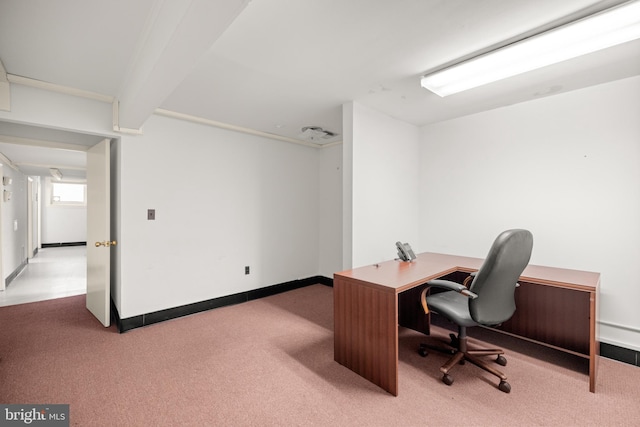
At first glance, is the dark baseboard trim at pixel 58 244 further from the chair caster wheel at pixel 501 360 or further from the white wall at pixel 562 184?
the chair caster wheel at pixel 501 360

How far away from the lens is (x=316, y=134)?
3.71 m

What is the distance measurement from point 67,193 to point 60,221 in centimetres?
94

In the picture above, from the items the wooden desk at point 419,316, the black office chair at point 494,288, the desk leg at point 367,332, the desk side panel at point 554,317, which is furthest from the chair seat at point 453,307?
the desk side panel at point 554,317

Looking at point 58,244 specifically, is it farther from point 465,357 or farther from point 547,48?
point 547,48

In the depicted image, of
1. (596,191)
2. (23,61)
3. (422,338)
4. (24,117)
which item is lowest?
(422,338)

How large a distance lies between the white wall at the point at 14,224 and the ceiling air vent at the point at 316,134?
4.39m

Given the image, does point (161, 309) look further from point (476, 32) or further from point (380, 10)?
point (476, 32)

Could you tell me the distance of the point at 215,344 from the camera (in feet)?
8.11

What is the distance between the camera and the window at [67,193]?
8812 millimetres

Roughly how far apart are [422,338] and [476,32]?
8.17 ft

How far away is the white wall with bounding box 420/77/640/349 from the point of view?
7.23ft

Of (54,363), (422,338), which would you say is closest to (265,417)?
(422,338)

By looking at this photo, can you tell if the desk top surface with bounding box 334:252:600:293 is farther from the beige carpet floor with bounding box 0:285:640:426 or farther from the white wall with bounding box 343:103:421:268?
the beige carpet floor with bounding box 0:285:640:426

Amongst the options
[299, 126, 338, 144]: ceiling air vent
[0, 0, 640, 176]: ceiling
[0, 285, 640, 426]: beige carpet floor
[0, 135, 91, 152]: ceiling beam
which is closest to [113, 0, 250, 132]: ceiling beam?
[0, 0, 640, 176]: ceiling
